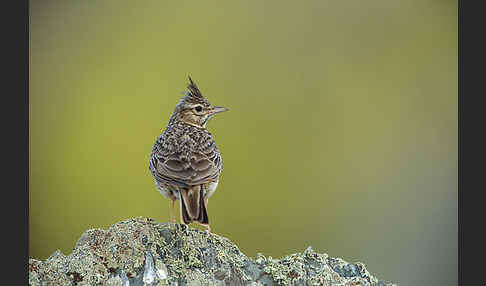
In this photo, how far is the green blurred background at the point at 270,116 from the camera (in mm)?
5035

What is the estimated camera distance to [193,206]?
3414mm

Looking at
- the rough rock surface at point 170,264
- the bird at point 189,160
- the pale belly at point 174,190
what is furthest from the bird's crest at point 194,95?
the rough rock surface at point 170,264

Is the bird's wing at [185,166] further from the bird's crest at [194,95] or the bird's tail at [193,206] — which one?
the bird's crest at [194,95]

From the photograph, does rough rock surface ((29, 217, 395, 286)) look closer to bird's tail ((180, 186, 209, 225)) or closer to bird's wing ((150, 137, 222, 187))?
bird's tail ((180, 186, 209, 225))

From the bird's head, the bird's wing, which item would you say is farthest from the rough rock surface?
the bird's head

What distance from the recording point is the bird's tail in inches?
131

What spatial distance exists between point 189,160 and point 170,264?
45.3 inches

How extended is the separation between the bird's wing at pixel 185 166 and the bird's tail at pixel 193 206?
0.05 m

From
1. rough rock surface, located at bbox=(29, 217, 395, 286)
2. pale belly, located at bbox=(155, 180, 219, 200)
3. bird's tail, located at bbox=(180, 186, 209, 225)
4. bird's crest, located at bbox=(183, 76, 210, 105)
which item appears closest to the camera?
rough rock surface, located at bbox=(29, 217, 395, 286)

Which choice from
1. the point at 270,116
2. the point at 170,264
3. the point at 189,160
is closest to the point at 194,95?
the point at 189,160

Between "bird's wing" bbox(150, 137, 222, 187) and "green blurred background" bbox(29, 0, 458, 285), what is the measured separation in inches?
34.8

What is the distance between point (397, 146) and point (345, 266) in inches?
133

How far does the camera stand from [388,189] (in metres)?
5.84

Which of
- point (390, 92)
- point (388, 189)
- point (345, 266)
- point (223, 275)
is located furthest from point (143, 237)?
point (390, 92)
